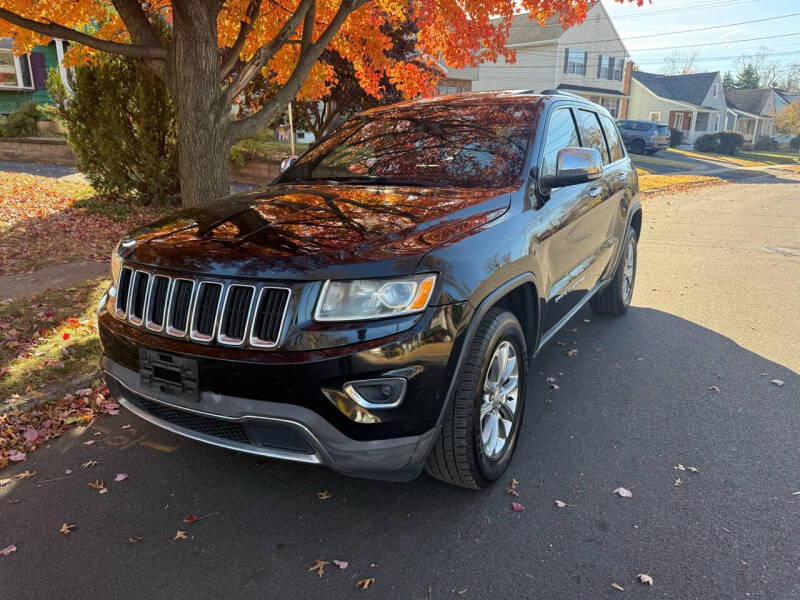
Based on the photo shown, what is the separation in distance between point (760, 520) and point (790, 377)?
2101 millimetres

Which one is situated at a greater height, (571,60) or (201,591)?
(571,60)

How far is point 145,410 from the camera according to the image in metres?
2.80

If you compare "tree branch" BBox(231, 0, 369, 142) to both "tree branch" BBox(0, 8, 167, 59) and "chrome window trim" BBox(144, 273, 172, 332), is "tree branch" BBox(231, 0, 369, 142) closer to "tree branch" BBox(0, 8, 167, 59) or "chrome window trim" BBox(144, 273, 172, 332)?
"tree branch" BBox(0, 8, 167, 59)

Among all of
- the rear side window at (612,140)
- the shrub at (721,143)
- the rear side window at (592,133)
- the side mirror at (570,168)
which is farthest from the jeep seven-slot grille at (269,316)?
the shrub at (721,143)

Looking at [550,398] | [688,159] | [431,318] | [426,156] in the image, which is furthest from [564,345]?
[688,159]

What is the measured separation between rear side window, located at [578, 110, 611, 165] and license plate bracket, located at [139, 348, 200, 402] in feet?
11.1

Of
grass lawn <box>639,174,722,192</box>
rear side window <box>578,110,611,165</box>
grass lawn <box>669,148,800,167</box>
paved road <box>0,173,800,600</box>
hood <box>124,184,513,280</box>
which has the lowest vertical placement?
grass lawn <box>669,148,800,167</box>

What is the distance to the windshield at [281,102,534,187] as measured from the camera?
3504 millimetres

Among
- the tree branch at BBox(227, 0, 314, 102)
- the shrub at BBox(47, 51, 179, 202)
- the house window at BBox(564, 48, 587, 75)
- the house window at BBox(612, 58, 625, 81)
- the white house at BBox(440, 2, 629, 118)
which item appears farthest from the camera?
the house window at BBox(612, 58, 625, 81)

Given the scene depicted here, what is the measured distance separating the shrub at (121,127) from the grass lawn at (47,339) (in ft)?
16.9

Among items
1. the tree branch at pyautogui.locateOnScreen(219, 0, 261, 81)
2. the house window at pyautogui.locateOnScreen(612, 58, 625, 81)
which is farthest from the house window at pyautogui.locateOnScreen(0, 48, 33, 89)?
the house window at pyautogui.locateOnScreen(612, 58, 625, 81)

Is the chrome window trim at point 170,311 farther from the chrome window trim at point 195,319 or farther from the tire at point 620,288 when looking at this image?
the tire at point 620,288

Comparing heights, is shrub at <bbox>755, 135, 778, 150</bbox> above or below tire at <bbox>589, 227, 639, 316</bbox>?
below

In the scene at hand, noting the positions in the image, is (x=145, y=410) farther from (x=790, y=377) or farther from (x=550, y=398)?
(x=790, y=377)
